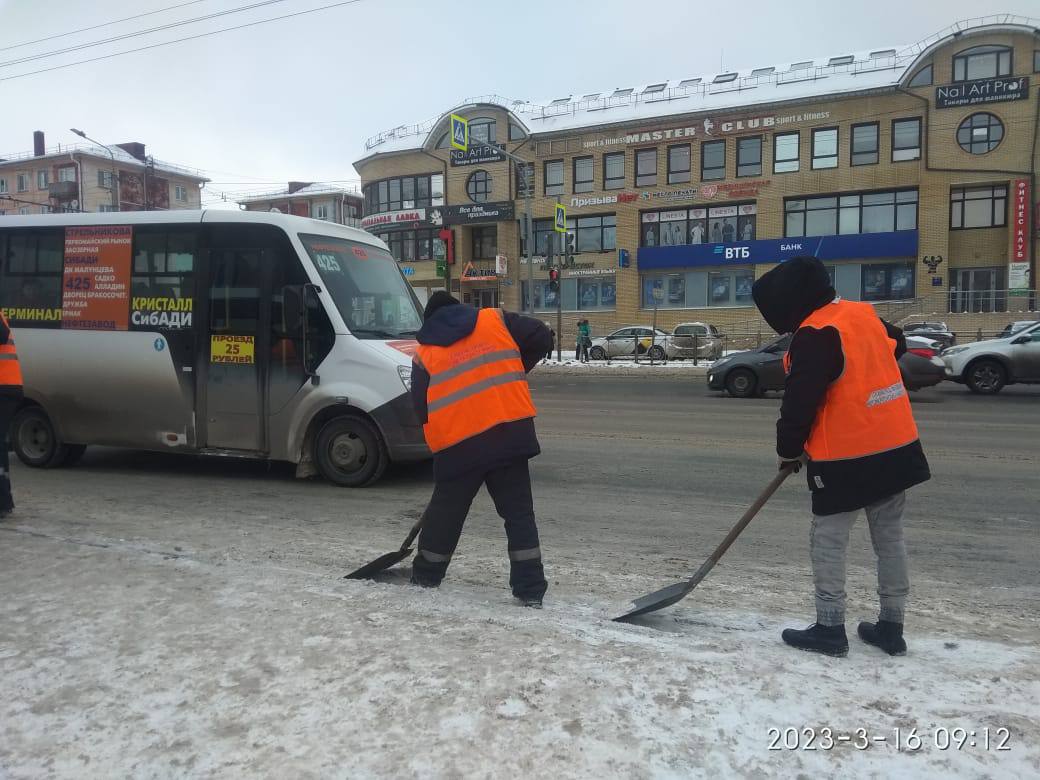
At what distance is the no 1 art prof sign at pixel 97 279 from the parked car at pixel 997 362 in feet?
51.4

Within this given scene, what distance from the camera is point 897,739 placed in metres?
2.41

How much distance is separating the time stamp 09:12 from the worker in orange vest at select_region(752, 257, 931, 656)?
749 mm

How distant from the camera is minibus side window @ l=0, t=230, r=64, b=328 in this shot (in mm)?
7965

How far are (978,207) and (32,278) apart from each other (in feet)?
133

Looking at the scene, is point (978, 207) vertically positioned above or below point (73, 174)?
below

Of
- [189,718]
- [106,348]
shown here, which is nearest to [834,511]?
[189,718]

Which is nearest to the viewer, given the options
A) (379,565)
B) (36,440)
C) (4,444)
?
(379,565)

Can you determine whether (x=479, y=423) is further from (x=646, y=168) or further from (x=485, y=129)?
(x=485, y=129)

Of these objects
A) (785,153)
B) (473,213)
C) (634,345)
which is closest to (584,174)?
(473,213)

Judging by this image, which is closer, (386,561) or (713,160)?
(386,561)

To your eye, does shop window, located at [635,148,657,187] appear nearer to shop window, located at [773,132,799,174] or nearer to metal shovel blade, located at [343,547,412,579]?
shop window, located at [773,132,799,174]

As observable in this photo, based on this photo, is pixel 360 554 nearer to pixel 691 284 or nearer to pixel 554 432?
pixel 554 432

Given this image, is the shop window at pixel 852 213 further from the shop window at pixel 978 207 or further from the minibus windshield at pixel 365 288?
the minibus windshield at pixel 365 288

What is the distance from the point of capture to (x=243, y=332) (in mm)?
7223
